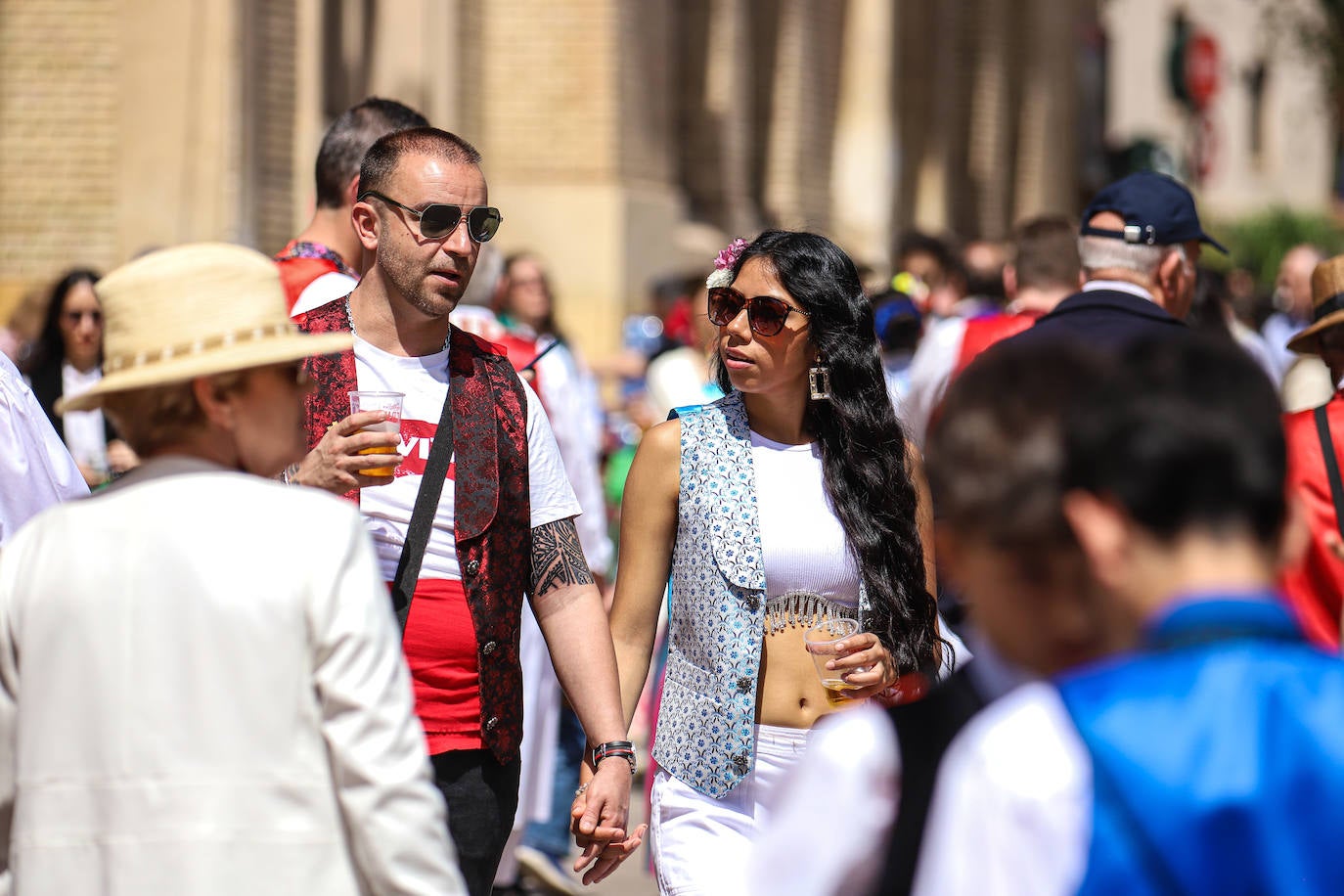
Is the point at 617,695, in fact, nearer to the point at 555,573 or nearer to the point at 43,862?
the point at 555,573

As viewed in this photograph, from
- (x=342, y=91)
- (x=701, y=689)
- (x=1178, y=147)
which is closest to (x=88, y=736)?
(x=701, y=689)

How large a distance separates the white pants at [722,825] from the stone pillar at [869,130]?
24.2m

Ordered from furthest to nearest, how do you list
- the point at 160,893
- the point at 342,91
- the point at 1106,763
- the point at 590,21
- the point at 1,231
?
the point at 590,21, the point at 342,91, the point at 1,231, the point at 160,893, the point at 1106,763

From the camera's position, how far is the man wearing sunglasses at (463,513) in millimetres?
4133

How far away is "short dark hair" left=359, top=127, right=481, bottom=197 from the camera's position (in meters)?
4.41

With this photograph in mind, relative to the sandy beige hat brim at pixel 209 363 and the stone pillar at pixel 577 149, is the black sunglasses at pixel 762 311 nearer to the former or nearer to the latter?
the sandy beige hat brim at pixel 209 363

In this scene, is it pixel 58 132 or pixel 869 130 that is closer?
pixel 58 132

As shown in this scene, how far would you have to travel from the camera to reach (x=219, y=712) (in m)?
2.75

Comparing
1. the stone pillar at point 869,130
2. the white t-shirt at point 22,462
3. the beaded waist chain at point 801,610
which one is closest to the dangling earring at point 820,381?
the beaded waist chain at point 801,610

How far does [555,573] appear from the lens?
434 cm

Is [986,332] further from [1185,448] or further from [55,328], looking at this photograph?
[1185,448]

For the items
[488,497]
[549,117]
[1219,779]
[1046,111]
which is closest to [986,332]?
[488,497]

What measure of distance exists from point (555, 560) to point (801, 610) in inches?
22.6

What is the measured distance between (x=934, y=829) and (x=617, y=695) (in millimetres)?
2238
